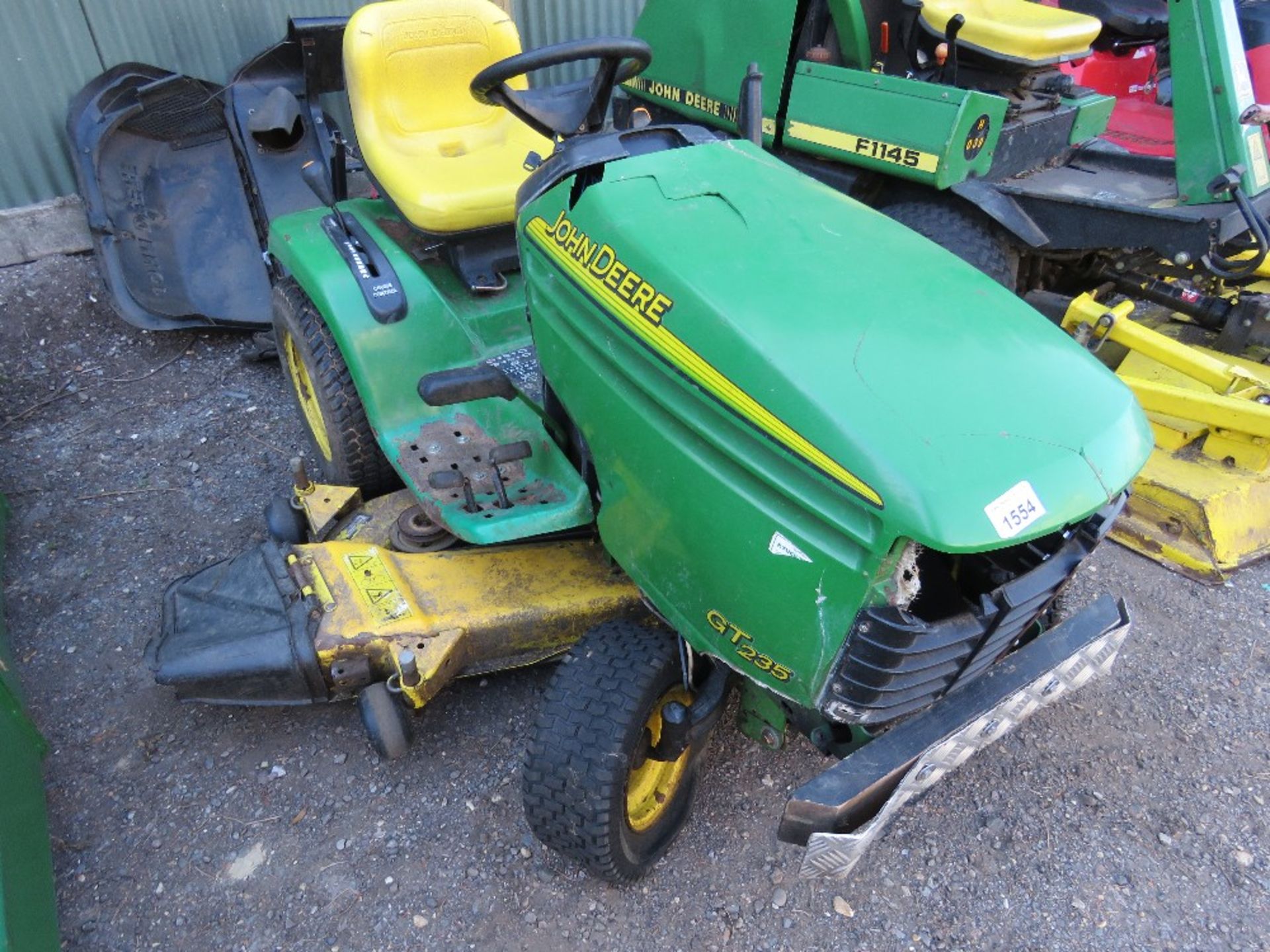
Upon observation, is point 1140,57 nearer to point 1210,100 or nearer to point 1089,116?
point 1089,116

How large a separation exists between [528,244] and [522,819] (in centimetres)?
122

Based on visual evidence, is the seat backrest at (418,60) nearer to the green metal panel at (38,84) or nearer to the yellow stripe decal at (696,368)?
the yellow stripe decal at (696,368)

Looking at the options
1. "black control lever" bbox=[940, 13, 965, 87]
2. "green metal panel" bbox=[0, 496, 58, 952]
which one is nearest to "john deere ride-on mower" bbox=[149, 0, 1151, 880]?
"green metal panel" bbox=[0, 496, 58, 952]

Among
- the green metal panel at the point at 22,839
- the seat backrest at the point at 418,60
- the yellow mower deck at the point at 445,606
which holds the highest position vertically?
the seat backrest at the point at 418,60

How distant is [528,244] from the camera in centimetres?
181

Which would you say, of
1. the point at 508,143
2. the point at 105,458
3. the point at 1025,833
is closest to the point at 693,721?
the point at 1025,833

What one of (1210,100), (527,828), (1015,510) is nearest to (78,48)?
(527,828)

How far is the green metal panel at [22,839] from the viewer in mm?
1556

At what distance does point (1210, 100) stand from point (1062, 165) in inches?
26.2

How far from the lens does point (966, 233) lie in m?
3.40

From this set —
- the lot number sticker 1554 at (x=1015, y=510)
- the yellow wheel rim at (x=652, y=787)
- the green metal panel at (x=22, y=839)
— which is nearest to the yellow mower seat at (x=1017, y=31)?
the lot number sticker 1554 at (x=1015, y=510)

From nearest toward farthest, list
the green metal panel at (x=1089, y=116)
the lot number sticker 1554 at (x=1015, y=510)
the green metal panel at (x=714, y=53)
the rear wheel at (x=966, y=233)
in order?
the lot number sticker 1554 at (x=1015, y=510) → the rear wheel at (x=966, y=233) → the green metal panel at (x=714, y=53) → the green metal panel at (x=1089, y=116)

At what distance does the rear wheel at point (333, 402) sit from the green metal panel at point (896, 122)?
2138 millimetres

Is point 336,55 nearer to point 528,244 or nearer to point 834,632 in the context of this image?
point 528,244
